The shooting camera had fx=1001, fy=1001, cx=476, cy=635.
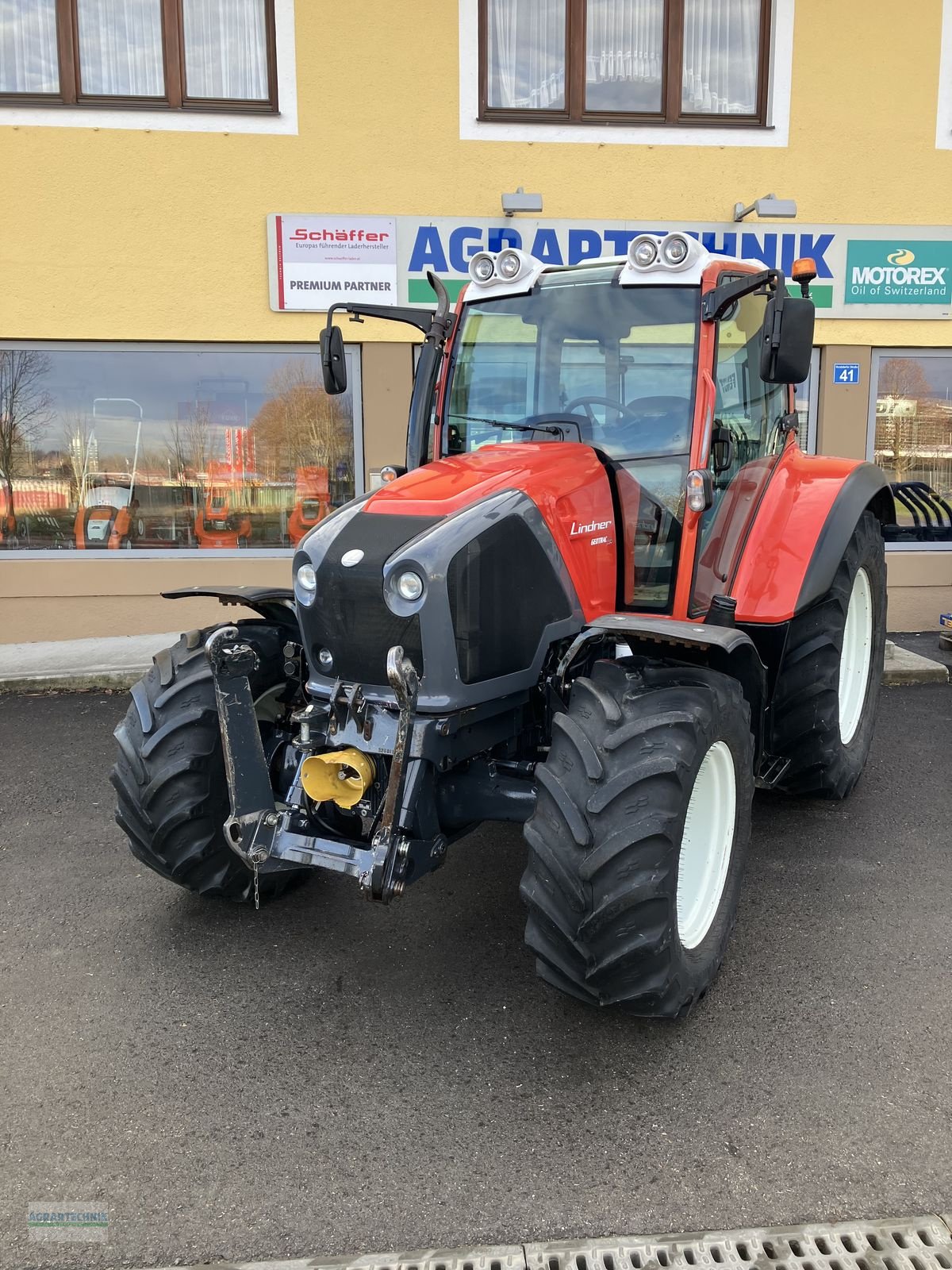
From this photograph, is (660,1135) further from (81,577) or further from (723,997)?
(81,577)

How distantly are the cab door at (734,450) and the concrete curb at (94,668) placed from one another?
3.31m

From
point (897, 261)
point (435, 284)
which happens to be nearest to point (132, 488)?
point (435, 284)

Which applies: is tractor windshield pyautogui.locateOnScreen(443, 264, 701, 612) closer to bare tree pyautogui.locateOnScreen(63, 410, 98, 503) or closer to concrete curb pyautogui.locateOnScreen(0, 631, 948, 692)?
concrete curb pyautogui.locateOnScreen(0, 631, 948, 692)

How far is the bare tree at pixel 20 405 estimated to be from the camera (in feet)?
26.9

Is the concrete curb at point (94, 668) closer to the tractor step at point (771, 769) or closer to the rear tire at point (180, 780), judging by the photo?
the tractor step at point (771, 769)

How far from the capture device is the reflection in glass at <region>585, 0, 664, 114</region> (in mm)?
8227

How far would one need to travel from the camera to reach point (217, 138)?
25.8ft

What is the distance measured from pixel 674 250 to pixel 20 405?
6571 mm

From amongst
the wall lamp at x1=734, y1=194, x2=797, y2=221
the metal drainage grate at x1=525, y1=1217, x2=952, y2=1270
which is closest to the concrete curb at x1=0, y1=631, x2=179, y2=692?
the metal drainage grate at x1=525, y1=1217, x2=952, y2=1270

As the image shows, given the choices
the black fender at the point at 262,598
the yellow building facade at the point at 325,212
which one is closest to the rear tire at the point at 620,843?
the black fender at the point at 262,598

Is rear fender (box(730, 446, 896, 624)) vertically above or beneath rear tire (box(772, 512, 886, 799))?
above

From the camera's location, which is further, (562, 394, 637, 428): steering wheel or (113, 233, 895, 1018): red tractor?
(562, 394, 637, 428): steering wheel

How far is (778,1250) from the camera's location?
2217 mm

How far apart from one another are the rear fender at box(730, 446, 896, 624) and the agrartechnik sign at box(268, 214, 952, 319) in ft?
14.0
